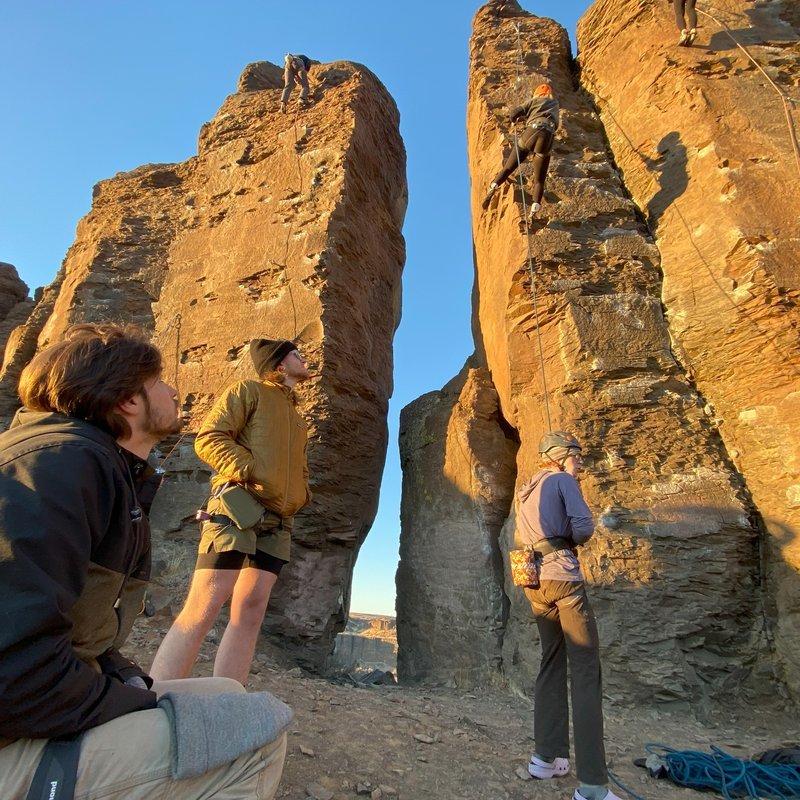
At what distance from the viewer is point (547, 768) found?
2.89m

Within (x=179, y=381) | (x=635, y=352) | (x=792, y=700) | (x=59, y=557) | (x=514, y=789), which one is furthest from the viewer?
(x=179, y=381)

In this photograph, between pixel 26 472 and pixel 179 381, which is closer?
pixel 26 472

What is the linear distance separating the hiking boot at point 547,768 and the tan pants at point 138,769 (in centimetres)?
212

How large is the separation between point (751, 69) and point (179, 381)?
7131mm

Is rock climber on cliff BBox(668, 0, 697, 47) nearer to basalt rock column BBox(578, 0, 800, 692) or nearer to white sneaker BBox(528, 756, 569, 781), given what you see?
basalt rock column BBox(578, 0, 800, 692)

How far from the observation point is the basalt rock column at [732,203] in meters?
4.58

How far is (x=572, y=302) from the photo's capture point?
564 cm

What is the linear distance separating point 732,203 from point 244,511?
5197 mm

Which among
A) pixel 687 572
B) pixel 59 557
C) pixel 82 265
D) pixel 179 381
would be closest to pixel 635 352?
pixel 687 572

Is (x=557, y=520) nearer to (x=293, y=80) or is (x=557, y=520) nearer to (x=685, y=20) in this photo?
(x=685, y=20)

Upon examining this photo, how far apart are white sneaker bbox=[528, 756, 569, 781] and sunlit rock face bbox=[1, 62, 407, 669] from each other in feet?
8.61

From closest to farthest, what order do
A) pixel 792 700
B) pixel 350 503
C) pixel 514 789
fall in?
pixel 514 789 → pixel 792 700 → pixel 350 503

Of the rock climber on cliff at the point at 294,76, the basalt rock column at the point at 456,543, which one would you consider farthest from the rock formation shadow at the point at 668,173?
the rock climber on cliff at the point at 294,76

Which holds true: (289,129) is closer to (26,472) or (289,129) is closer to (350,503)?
(350,503)
